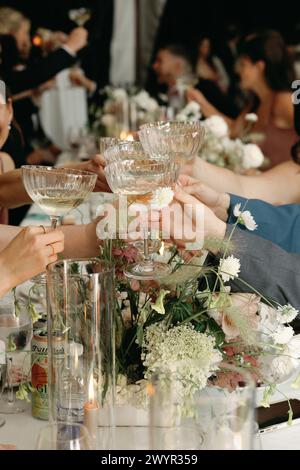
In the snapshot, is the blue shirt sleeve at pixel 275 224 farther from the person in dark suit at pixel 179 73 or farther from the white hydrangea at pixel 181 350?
the person in dark suit at pixel 179 73

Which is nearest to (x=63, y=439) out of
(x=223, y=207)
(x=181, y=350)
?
(x=181, y=350)

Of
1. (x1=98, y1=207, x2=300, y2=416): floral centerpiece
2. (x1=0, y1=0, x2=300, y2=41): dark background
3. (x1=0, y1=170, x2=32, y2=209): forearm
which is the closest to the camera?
(x1=98, y1=207, x2=300, y2=416): floral centerpiece

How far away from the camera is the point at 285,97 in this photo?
432 centimetres

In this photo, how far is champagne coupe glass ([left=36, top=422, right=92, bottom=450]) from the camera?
977mm

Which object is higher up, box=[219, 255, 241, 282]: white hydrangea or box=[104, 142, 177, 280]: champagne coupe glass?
box=[104, 142, 177, 280]: champagne coupe glass

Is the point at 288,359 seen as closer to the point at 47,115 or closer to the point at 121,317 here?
the point at 121,317

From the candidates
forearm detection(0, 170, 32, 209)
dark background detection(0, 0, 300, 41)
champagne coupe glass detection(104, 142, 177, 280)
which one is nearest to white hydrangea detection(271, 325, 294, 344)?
champagne coupe glass detection(104, 142, 177, 280)

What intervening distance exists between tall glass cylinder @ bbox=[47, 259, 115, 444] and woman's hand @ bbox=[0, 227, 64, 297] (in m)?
0.09

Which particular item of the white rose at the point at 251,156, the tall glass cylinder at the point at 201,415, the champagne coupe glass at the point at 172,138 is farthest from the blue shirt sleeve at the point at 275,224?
the white rose at the point at 251,156

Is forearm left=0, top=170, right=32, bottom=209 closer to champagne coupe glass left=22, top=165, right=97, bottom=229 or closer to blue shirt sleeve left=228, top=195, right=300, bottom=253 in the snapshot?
blue shirt sleeve left=228, top=195, right=300, bottom=253

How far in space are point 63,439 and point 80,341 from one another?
0.22 meters

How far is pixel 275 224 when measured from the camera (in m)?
1.98

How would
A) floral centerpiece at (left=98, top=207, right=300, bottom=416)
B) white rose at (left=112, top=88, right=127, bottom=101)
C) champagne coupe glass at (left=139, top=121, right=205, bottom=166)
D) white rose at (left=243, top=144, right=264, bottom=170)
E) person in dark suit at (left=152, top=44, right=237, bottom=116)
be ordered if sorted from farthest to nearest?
1. person in dark suit at (left=152, top=44, right=237, bottom=116)
2. white rose at (left=112, top=88, right=127, bottom=101)
3. white rose at (left=243, top=144, right=264, bottom=170)
4. champagne coupe glass at (left=139, top=121, right=205, bottom=166)
5. floral centerpiece at (left=98, top=207, right=300, bottom=416)

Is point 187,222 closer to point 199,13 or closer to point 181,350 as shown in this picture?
point 181,350
